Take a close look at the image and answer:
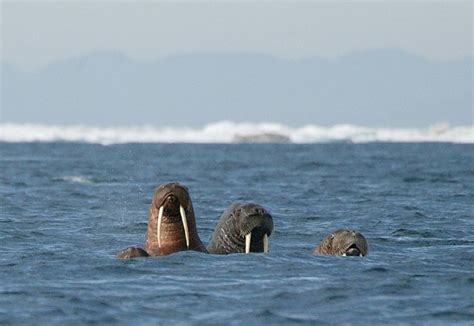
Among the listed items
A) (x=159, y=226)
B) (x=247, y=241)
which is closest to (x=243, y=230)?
(x=247, y=241)

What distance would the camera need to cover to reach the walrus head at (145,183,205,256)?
60.6 ft

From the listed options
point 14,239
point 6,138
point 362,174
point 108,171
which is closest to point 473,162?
point 362,174

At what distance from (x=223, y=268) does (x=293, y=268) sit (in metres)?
0.97

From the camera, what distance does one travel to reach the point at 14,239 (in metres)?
22.9

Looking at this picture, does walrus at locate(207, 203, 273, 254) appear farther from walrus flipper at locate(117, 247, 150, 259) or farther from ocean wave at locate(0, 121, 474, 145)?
ocean wave at locate(0, 121, 474, 145)

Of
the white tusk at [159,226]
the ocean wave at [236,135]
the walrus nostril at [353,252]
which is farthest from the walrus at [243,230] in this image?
the ocean wave at [236,135]

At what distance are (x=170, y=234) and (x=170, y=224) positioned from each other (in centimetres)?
16

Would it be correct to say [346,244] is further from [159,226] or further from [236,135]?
[236,135]

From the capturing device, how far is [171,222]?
61.1 ft

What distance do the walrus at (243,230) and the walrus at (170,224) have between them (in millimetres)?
456

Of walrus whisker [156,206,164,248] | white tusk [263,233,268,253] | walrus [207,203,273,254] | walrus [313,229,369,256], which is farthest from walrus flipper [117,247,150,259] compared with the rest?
walrus [313,229,369,256]

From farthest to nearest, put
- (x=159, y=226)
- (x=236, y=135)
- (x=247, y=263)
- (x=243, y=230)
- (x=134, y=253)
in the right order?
(x=236, y=135)
(x=243, y=230)
(x=134, y=253)
(x=159, y=226)
(x=247, y=263)

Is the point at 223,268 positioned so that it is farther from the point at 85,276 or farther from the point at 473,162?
the point at 473,162

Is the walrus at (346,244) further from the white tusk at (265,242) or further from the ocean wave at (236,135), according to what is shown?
the ocean wave at (236,135)
